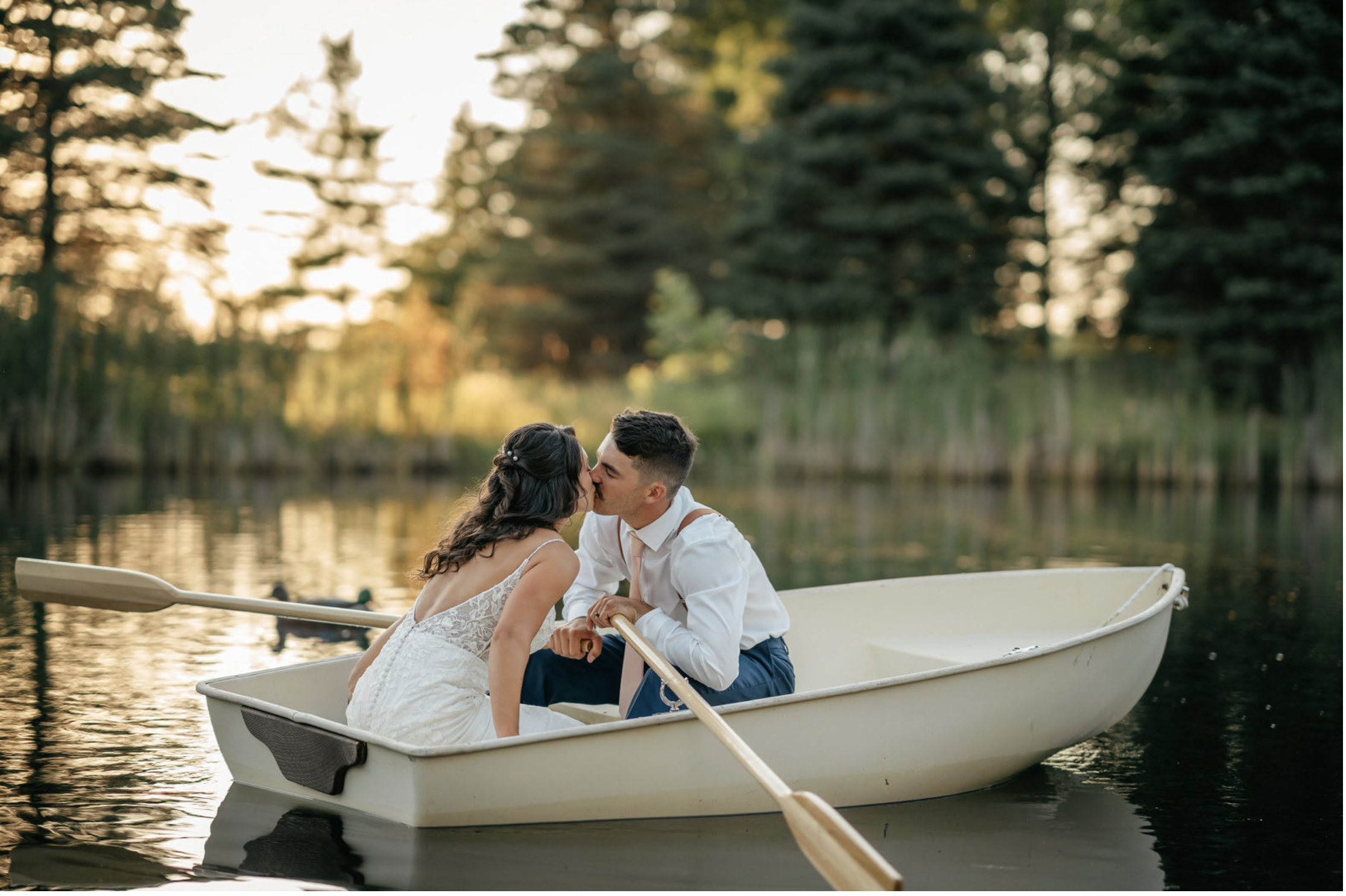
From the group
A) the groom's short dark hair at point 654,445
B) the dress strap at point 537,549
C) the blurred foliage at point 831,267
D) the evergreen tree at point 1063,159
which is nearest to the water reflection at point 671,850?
the dress strap at point 537,549

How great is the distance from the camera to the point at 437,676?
3713 millimetres

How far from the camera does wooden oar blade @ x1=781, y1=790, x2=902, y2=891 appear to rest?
290cm

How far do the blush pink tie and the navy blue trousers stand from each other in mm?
75

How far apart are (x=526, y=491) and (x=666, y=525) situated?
450 mm

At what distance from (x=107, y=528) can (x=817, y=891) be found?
8695 mm

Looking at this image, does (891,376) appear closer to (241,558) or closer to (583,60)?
(241,558)

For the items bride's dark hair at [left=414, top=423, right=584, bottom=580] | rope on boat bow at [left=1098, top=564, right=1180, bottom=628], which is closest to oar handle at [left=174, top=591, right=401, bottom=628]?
bride's dark hair at [left=414, top=423, right=584, bottom=580]

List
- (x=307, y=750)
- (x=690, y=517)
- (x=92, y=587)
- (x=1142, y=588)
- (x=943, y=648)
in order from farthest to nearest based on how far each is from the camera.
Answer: (x=943, y=648) < (x=1142, y=588) < (x=92, y=587) < (x=690, y=517) < (x=307, y=750)

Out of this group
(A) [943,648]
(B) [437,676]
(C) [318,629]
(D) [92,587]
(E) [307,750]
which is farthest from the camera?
(C) [318,629]

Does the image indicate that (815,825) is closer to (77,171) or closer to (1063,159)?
(77,171)

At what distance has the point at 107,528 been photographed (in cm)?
1066

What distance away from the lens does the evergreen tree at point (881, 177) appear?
23250 mm

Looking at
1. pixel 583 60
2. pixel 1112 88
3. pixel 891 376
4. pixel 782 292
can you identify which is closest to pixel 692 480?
pixel 891 376

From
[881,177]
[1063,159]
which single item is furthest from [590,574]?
[1063,159]
